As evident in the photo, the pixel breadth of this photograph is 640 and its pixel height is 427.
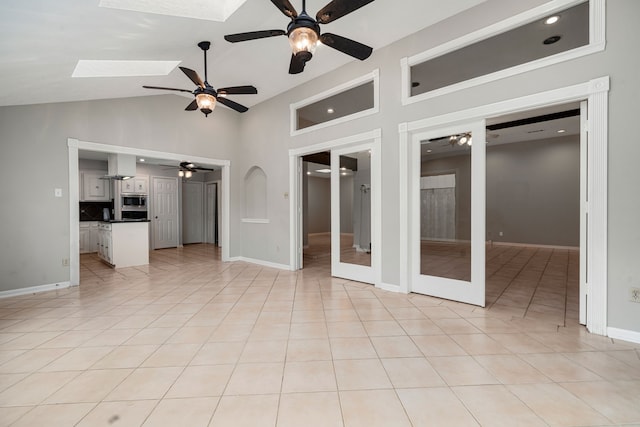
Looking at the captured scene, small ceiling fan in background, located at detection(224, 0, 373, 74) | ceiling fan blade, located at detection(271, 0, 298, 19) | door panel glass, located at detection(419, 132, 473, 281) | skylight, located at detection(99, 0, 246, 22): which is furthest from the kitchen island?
door panel glass, located at detection(419, 132, 473, 281)

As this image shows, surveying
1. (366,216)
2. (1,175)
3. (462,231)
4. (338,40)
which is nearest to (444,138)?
(462,231)

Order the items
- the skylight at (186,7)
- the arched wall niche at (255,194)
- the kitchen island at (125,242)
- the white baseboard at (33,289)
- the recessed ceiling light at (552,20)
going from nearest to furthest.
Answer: the skylight at (186,7) < the recessed ceiling light at (552,20) < the white baseboard at (33,289) < the kitchen island at (125,242) < the arched wall niche at (255,194)

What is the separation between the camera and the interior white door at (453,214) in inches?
133

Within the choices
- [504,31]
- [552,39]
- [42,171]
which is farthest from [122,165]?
[552,39]

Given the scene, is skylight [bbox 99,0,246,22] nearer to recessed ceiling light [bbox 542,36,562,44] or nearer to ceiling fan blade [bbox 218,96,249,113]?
ceiling fan blade [bbox 218,96,249,113]

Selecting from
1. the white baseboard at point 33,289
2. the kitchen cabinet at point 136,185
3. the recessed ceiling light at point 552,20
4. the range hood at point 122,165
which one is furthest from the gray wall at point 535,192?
the kitchen cabinet at point 136,185

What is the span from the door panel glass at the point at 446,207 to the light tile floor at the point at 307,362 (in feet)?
1.73

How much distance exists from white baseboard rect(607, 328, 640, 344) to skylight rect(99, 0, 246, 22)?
4.81 m

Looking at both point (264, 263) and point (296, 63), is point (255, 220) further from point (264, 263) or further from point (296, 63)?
point (296, 63)

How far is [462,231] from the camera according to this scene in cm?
370

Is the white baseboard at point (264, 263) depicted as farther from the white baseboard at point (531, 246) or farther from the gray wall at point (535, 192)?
the gray wall at point (535, 192)

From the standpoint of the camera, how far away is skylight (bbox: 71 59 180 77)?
11.8 ft

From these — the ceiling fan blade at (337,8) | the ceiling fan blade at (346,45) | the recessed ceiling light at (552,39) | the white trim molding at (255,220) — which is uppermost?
the recessed ceiling light at (552,39)

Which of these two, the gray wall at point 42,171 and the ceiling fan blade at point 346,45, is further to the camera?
the gray wall at point 42,171
